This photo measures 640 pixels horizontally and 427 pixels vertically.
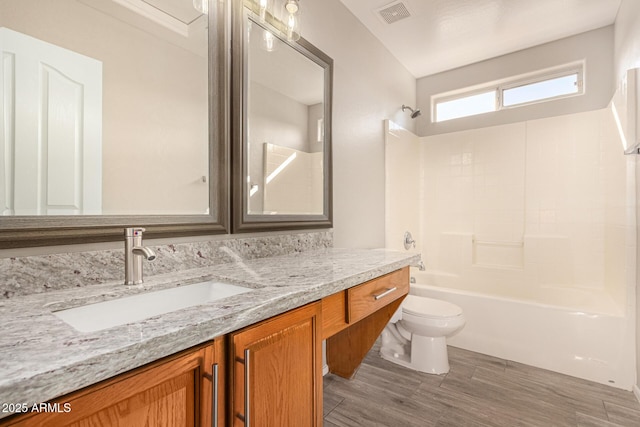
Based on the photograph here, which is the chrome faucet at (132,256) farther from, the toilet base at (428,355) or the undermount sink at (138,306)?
the toilet base at (428,355)

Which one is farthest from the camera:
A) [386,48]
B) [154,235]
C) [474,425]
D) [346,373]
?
[386,48]

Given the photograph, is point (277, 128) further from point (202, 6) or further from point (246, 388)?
point (246, 388)

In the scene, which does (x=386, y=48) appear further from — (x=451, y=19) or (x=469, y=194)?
(x=469, y=194)

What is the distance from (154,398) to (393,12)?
261 centimetres

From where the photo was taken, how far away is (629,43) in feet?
6.72

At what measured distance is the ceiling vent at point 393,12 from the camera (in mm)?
2203

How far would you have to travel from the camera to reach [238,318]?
71 cm

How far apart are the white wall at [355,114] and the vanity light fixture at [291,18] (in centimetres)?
16

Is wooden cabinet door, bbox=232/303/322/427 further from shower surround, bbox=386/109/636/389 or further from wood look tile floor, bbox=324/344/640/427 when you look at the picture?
shower surround, bbox=386/109/636/389

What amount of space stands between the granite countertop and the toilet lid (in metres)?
1.14

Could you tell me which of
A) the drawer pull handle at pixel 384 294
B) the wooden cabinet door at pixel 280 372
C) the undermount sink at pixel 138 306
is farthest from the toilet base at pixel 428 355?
the undermount sink at pixel 138 306

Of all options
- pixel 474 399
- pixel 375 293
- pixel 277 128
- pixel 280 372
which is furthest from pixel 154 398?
pixel 474 399

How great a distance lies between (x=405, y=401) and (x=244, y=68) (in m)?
1.96

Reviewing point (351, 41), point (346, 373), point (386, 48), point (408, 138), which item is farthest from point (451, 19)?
point (346, 373)
